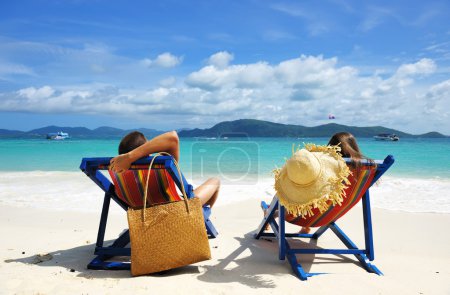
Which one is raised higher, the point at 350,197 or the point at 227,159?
the point at 350,197

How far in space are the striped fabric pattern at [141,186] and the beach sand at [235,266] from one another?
2.15ft

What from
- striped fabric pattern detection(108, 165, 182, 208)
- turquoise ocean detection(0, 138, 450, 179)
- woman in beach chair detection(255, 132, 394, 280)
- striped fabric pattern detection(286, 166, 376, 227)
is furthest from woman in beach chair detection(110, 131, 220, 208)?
striped fabric pattern detection(286, 166, 376, 227)

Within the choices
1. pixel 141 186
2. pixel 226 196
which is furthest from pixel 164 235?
pixel 226 196

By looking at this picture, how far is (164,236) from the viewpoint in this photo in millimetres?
2932

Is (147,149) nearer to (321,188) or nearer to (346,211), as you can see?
(321,188)

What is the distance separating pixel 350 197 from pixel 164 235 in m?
1.55

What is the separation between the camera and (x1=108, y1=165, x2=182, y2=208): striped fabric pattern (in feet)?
10.4

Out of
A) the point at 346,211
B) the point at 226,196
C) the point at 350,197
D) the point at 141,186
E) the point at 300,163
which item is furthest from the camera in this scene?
the point at 226,196

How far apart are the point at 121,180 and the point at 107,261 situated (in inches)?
31.0

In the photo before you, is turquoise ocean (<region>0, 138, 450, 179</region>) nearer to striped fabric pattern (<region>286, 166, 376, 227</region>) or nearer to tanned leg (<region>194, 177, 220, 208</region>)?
striped fabric pattern (<region>286, 166, 376, 227</region>)

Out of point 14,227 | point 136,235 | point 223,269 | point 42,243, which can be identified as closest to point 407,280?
point 223,269

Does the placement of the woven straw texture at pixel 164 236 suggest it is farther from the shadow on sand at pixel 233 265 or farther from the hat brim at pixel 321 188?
the hat brim at pixel 321 188

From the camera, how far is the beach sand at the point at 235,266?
9.14 ft

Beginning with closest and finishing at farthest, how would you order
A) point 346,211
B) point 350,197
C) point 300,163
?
1. point 300,163
2. point 350,197
3. point 346,211
